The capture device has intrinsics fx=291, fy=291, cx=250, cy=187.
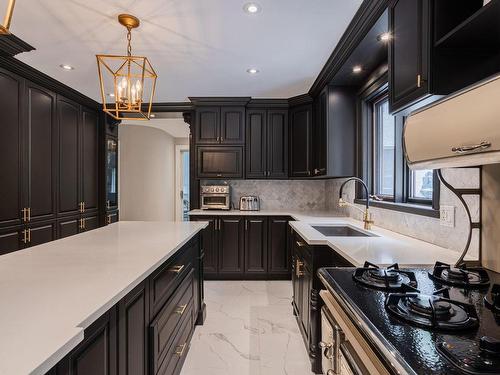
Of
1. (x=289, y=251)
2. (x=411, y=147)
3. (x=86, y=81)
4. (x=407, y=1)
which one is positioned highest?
(x=86, y=81)

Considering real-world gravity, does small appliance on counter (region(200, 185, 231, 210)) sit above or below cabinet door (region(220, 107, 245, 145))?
below

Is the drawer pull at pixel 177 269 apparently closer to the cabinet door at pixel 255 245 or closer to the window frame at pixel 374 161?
the window frame at pixel 374 161

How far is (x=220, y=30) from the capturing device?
2.33 m

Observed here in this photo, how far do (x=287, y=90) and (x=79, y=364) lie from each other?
360 centimetres

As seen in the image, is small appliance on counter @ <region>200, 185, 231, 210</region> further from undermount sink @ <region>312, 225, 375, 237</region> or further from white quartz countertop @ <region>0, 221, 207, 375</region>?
white quartz countertop @ <region>0, 221, 207, 375</region>

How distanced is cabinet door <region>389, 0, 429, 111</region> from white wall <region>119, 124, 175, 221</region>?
5.76 meters

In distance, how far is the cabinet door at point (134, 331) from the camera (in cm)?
110

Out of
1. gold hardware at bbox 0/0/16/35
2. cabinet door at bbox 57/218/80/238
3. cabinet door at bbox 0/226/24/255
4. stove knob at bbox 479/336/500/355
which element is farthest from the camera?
cabinet door at bbox 57/218/80/238

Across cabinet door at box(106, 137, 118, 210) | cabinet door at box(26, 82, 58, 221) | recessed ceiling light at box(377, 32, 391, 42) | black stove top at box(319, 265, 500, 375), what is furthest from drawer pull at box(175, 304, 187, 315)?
cabinet door at box(106, 137, 118, 210)

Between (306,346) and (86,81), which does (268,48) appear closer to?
(86,81)

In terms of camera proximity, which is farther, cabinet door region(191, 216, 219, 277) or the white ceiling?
cabinet door region(191, 216, 219, 277)

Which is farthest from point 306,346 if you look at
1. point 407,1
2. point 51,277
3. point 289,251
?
point 407,1

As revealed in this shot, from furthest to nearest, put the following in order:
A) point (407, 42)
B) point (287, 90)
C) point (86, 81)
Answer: point (287, 90) → point (86, 81) → point (407, 42)

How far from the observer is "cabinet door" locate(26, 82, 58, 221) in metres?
3.10
